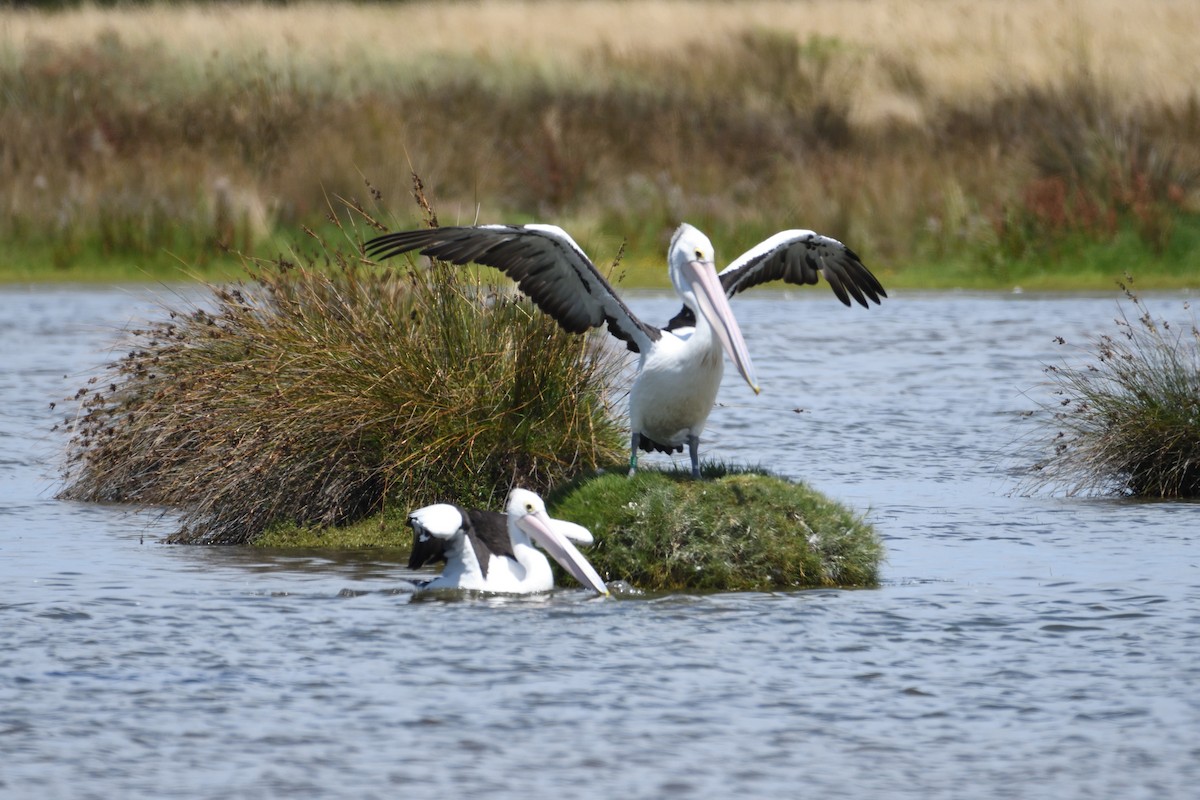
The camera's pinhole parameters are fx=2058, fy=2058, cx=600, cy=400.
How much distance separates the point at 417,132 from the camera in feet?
87.6

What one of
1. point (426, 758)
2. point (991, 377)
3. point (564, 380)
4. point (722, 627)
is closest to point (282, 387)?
point (564, 380)

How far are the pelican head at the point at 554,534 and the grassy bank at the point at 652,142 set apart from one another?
12.6 metres

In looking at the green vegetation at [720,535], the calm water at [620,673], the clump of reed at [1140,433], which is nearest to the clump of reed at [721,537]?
the green vegetation at [720,535]

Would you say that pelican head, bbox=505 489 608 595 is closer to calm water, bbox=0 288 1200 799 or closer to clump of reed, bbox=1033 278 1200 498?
calm water, bbox=0 288 1200 799

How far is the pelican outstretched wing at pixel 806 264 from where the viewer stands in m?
10.4

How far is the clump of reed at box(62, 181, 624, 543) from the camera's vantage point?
34.8 ft

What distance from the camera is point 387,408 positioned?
10.6 meters

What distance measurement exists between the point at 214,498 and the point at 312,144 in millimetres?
15896

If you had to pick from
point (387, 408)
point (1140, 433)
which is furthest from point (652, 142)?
point (387, 408)

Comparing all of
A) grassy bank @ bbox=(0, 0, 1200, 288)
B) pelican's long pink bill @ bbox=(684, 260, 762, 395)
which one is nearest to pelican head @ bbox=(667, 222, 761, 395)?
pelican's long pink bill @ bbox=(684, 260, 762, 395)

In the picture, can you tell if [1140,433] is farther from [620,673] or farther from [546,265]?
[620,673]

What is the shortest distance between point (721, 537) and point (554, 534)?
2.59 feet

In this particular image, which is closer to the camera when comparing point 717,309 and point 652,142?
point 717,309

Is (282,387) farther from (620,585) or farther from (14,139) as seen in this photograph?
(14,139)
